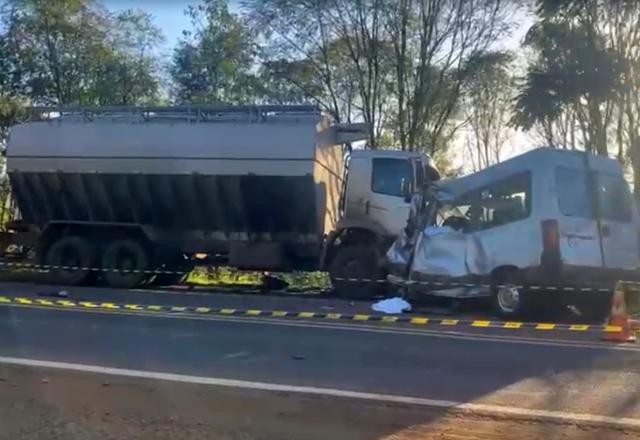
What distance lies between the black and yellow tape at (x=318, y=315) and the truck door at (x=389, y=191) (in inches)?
154

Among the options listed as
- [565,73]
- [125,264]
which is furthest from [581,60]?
[125,264]

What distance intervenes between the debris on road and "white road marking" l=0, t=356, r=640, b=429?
6804mm

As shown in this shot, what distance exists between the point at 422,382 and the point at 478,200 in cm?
688

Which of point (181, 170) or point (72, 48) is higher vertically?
point (72, 48)

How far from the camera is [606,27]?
28406 mm

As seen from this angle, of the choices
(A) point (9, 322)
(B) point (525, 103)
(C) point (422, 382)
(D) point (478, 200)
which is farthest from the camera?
(B) point (525, 103)

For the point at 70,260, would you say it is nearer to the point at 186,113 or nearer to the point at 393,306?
the point at 186,113

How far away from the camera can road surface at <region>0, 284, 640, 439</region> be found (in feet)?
23.8

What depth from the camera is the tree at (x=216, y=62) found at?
32844 millimetres

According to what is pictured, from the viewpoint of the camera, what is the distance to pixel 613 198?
15.2 m

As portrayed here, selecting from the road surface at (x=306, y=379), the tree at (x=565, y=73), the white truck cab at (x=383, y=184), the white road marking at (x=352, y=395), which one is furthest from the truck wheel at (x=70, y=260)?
the tree at (x=565, y=73)

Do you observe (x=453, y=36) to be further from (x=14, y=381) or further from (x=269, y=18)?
(x=14, y=381)

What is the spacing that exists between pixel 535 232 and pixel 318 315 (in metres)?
3.38

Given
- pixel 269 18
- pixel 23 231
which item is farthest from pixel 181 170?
pixel 269 18
